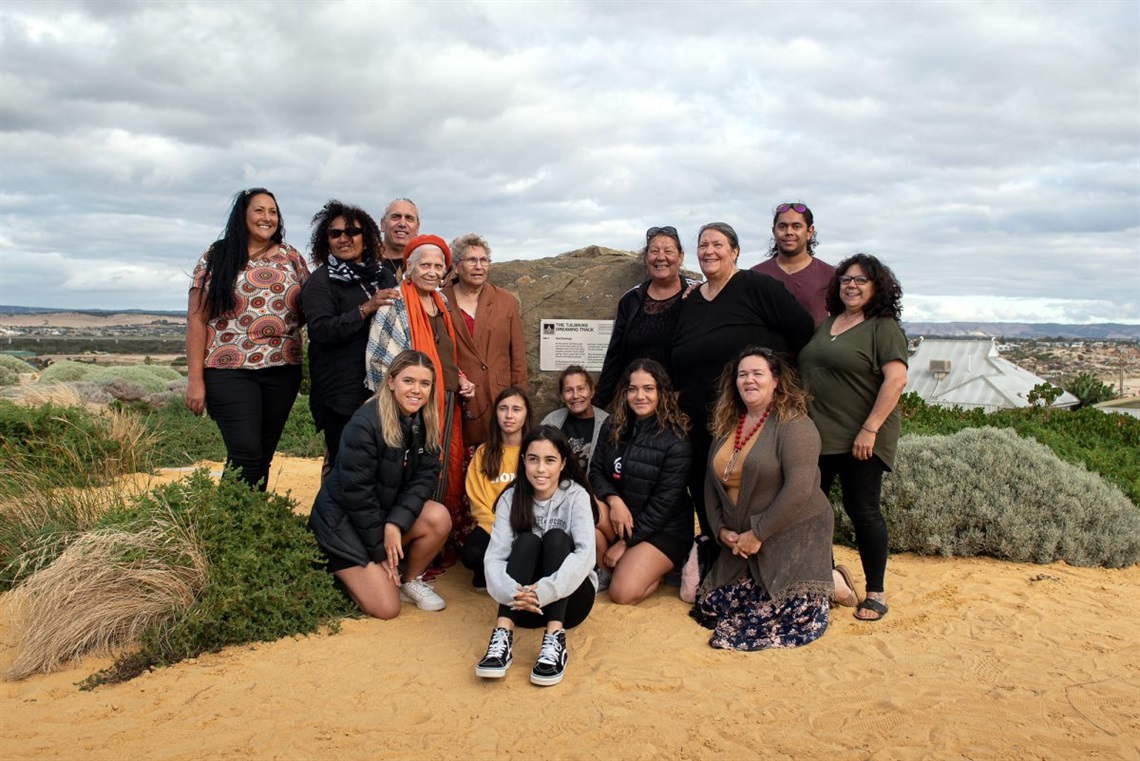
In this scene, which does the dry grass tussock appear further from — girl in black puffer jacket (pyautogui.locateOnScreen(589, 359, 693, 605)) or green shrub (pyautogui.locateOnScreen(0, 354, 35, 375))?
green shrub (pyautogui.locateOnScreen(0, 354, 35, 375))

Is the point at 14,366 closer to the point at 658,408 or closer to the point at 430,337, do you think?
the point at 430,337

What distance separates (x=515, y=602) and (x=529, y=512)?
0.51 metres

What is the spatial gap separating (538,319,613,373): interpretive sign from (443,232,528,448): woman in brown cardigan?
3.25 ft

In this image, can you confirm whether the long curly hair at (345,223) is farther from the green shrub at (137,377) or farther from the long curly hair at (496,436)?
the green shrub at (137,377)

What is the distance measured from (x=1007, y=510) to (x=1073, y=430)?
4566 millimetres

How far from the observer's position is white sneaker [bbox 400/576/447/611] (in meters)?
4.81

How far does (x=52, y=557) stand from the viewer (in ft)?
16.0

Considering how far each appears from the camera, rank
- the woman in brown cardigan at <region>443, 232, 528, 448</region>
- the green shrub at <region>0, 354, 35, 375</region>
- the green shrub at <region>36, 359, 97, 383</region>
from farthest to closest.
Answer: the green shrub at <region>0, 354, 35, 375</region>
the green shrub at <region>36, 359, 97, 383</region>
the woman in brown cardigan at <region>443, 232, 528, 448</region>

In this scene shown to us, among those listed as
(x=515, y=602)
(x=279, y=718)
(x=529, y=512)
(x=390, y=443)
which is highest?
(x=390, y=443)

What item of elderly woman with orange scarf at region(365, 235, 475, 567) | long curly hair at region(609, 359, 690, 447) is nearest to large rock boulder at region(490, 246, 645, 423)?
elderly woman with orange scarf at region(365, 235, 475, 567)

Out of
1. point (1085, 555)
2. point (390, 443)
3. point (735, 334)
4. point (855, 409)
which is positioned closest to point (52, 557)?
point (390, 443)

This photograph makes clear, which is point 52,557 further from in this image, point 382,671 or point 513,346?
point 513,346

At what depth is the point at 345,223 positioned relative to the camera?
16.6 ft

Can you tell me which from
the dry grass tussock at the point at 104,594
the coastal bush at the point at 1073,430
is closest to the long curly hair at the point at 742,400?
the dry grass tussock at the point at 104,594
